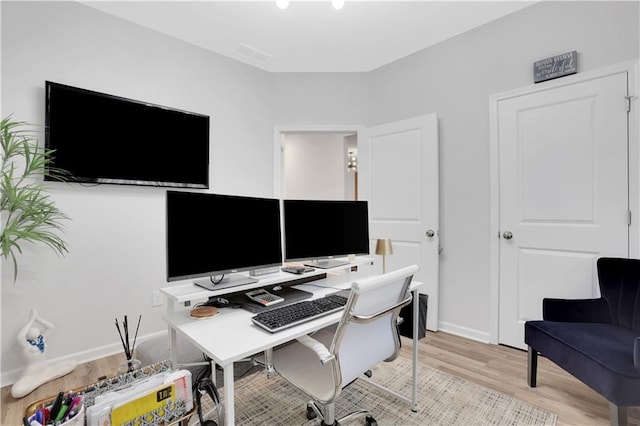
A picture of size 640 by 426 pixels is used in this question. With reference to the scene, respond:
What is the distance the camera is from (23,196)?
1.87m

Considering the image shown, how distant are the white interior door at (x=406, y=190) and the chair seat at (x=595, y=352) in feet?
3.52

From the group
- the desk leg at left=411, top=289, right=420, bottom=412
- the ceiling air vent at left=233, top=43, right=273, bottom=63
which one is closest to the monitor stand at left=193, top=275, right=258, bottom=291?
the desk leg at left=411, top=289, right=420, bottom=412

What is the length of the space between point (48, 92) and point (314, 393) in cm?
262

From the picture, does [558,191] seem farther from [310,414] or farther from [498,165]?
[310,414]

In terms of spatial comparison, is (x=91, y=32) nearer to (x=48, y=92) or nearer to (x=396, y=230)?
(x=48, y=92)

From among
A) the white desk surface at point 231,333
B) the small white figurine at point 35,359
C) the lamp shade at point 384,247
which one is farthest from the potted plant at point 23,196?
the lamp shade at point 384,247

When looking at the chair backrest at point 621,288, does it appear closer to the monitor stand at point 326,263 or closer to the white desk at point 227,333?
the monitor stand at point 326,263

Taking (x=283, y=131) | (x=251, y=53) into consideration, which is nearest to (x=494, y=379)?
(x=283, y=131)

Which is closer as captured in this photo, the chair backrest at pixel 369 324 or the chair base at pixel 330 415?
the chair backrest at pixel 369 324

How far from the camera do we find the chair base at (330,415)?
1393 mm

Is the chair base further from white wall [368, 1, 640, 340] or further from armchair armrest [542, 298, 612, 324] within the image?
white wall [368, 1, 640, 340]

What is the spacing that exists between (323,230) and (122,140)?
182cm

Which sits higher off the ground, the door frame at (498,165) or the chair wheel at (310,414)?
the door frame at (498,165)

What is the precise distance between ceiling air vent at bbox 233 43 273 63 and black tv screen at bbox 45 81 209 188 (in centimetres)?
77
